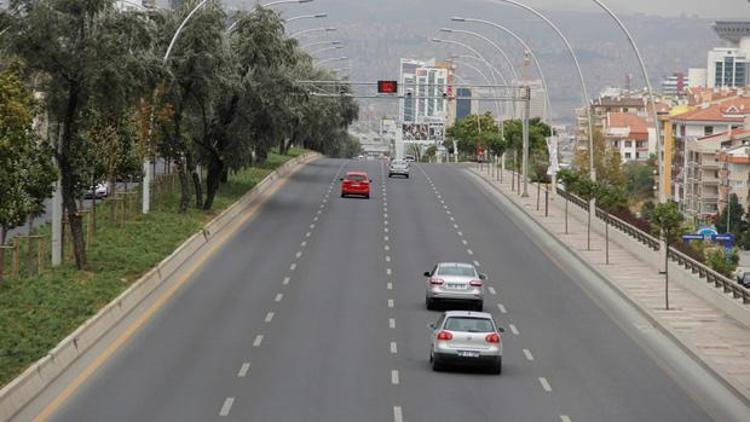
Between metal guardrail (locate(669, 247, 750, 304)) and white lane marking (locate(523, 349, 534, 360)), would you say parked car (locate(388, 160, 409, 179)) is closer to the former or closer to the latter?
metal guardrail (locate(669, 247, 750, 304))

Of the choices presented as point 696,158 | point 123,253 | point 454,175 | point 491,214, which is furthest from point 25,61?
point 696,158

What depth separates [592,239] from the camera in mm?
65062

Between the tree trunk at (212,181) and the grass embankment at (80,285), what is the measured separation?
34.0 inches

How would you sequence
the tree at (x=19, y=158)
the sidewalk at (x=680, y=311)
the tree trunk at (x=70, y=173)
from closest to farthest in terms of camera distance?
the sidewalk at (x=680, y=311) < the tree at (x=19, y=158) < the tree trunk at (x=70, y=173)

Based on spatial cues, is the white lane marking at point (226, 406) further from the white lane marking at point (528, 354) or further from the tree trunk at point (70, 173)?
the tree trunk at point (70, 173)

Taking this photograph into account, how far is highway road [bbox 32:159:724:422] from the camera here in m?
28.1

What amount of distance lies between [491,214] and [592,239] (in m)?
11.2

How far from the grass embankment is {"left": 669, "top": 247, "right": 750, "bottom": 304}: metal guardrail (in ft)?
55.9

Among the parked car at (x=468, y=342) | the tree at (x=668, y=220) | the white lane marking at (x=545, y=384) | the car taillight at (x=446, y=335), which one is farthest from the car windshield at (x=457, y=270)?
the white lane marking at (x=545, y=384)

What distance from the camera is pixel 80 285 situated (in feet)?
136

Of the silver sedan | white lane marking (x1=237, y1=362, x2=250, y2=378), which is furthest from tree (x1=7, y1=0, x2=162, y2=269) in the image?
white lane marking (x1=237, y1=362, x2=250, y2=378)

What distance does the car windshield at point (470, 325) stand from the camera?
32.1 metres

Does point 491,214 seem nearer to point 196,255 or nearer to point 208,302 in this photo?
point 196,255

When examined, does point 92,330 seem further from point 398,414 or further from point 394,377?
point 398,414
